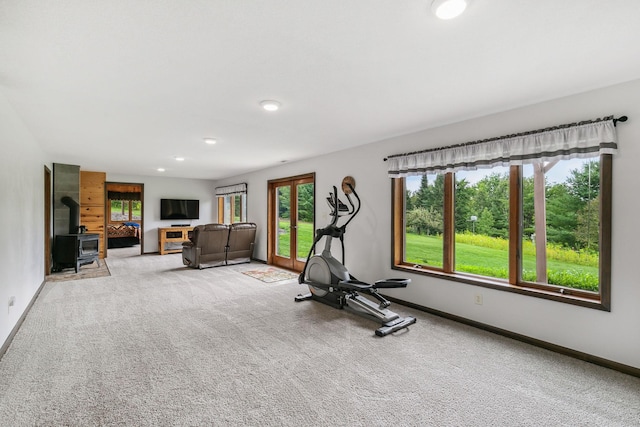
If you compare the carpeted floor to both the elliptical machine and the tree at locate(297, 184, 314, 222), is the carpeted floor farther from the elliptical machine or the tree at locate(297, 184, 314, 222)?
the tree at locate(297, 184, 314, 222)

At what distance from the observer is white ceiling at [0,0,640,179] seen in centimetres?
155

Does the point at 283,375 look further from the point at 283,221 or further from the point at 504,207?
the point at 283,221

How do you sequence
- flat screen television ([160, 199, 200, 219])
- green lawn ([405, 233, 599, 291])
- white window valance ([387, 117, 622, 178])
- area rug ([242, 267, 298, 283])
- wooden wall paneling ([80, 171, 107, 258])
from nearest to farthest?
1. white window valance ([387, 117, 622, 178])
2. green lawn ([405, 233, 599, 291])
3. area rug ([242, 267, 298, 283])
4. wooden wall paneling ([80, 171, 107, 258])
5. flat screen television ([160, 199, 200, 219])

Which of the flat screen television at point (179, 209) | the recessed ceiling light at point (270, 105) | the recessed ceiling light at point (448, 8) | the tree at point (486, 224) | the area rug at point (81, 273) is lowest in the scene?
the area rug at point (81, 273)

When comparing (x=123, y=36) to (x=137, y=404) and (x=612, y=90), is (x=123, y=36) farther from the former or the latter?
(x=612, y=90)

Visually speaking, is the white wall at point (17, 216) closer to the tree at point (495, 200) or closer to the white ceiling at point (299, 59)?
the white ceiling at point (299, 59)

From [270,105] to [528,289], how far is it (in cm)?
296

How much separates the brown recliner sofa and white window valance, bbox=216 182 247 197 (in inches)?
48.4

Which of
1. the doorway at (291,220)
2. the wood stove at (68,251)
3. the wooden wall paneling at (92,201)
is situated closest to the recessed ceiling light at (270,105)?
the doorway at (291,220)

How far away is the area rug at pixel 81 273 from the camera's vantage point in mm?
5293

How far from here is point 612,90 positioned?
2412mm

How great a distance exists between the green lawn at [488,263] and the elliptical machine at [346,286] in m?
0.65

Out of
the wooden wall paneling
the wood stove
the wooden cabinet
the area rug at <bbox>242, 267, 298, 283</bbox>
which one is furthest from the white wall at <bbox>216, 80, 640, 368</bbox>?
the wooden wall paneling

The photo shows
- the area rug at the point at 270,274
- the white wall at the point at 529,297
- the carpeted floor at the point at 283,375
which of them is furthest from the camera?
the area rug at the point at 270,274
